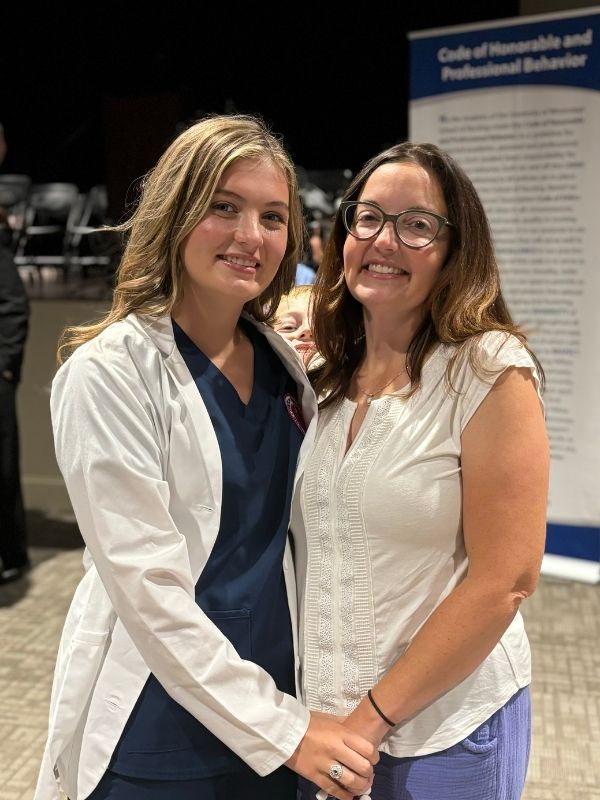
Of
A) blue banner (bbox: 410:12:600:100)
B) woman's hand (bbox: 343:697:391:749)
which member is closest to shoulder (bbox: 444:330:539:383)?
woman's hand (bbox: 343:697:391:749)

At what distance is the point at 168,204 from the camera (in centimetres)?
129

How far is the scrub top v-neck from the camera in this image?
4.18ft

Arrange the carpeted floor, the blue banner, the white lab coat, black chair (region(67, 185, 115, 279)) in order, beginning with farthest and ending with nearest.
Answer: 1. black chair (region(67, 185, 115, 279))
2. the blue banner
3. the carpeted floor
4. the white lab coat

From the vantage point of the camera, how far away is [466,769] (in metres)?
1.31

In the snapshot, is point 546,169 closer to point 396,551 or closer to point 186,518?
point 396,551

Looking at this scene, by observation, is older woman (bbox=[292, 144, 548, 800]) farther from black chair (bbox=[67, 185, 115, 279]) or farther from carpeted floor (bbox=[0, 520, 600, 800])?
black chair (bbox=[67, 185, 115, 279])

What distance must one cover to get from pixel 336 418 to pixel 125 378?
0.40 m

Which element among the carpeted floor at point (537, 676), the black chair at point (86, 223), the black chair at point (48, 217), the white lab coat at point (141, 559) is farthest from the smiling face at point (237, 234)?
the black chair at point (48, 217)

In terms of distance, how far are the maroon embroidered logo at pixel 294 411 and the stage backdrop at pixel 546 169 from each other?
263 cm

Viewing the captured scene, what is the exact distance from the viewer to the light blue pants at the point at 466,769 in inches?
51.3

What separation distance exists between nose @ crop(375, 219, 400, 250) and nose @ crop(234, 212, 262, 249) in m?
0.21

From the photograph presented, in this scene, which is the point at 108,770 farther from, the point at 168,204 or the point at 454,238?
the point at 454,238

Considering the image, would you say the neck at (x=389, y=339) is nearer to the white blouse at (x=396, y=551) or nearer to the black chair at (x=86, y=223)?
the white blouse at (x=396, y=551)

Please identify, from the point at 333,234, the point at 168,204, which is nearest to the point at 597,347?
the point at 333,234
